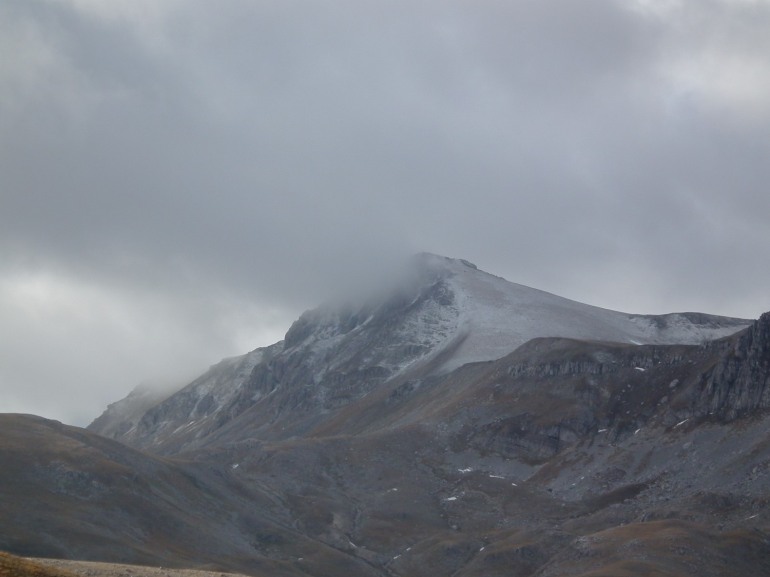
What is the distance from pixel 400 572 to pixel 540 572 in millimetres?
29938

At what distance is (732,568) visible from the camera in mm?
144250

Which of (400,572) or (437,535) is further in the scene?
(437,535)

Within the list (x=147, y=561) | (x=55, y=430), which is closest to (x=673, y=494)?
(x=147, y=561)

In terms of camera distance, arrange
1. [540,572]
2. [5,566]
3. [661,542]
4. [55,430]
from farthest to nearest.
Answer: [55,430] < [540,572] < [661,542] < [5,566]

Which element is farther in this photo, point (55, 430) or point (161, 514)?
point (55, 430)

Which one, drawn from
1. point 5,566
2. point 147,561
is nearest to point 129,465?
point 147,561

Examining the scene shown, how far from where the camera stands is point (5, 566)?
177ft

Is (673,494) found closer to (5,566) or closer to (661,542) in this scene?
(661,542)

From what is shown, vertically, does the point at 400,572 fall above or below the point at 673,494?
below

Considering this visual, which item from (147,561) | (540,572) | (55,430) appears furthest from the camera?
(55,430)

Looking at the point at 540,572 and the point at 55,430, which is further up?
the point at 55,430

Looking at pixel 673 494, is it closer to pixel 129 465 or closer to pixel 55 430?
pixel 129 465

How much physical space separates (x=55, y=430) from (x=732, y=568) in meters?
124

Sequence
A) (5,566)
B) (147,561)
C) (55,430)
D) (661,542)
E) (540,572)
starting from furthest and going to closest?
(55,430) → (540,572) → (661,542) → (147,561) → (5,566)
